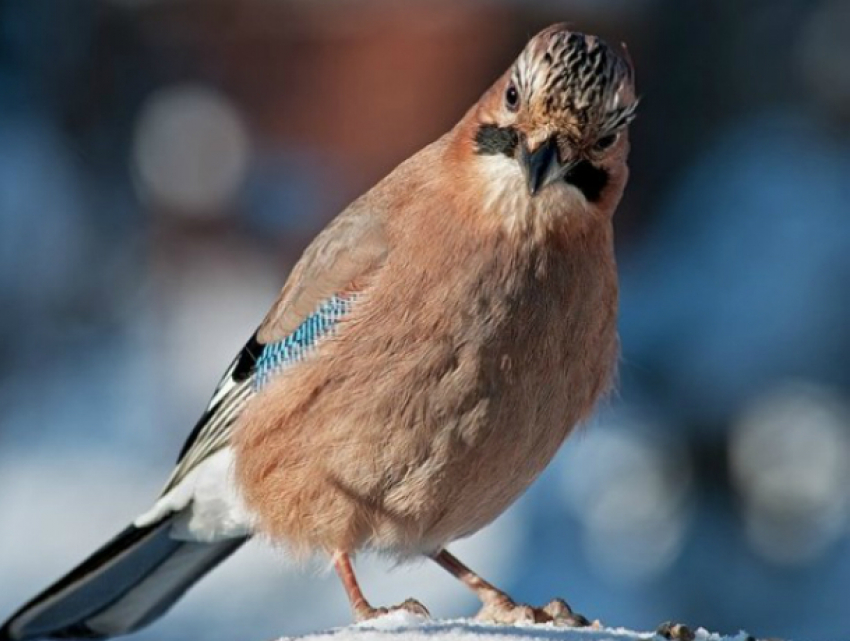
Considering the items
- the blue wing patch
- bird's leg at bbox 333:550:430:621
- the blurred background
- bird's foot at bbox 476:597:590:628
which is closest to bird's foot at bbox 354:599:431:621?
bird's leg at bbox 333:550:430:621

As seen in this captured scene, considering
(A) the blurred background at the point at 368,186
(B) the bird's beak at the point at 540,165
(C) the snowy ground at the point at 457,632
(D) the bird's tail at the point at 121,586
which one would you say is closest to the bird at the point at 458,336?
(B) the bird's beak at the point at 540,165

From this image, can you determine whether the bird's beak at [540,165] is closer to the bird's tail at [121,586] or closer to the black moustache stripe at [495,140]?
the black moustache stripe at [495,140]

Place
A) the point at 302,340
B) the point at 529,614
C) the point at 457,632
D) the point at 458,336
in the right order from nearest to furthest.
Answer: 1. the point at 457,632
2. the point at 458,336
3. the point at 529,614
4. the point at 302,340

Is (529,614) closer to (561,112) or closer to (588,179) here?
(588,179)

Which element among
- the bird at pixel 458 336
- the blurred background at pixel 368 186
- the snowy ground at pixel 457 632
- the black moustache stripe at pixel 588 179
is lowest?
the snowy ground at pixel 457 632

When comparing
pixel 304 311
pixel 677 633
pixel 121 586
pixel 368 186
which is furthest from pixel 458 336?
pixel 368 186

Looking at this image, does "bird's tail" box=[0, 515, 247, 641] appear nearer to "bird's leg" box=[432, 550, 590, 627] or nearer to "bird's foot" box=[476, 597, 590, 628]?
"bird's leg" box=[432, 550, 590, 627]

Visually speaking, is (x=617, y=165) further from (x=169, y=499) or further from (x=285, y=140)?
(x=285, y=140)
